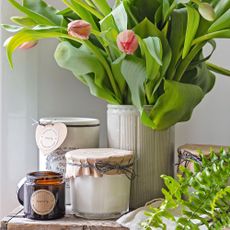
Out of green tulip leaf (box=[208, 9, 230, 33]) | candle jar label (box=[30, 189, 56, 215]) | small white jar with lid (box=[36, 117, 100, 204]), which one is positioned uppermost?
green tulip leaf (box=[208, 9, 230, 33])

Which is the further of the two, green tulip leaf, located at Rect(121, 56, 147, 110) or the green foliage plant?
green tulip leaf, located at Rect(121, 56, 147, 110)

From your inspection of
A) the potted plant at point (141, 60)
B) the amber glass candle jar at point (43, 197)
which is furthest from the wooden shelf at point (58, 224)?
the potted plant at point (141, 60)

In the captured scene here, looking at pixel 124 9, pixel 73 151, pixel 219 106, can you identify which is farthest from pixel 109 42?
pixel 219 106

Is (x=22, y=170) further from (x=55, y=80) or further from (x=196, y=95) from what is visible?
(x=196, y=95)

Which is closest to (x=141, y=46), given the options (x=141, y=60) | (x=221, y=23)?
(x=141, y=60)

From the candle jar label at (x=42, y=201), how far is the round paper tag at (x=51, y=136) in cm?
10

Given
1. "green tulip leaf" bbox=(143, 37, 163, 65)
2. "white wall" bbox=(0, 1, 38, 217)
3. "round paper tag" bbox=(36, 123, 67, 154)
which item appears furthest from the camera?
"white wall" bbox=(0, 1, 38, 217)

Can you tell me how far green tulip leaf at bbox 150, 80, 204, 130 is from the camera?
74 cm

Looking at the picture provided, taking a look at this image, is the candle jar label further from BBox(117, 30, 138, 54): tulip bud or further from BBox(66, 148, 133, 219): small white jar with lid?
BBox(117, 30, 138, 54): tulip bud

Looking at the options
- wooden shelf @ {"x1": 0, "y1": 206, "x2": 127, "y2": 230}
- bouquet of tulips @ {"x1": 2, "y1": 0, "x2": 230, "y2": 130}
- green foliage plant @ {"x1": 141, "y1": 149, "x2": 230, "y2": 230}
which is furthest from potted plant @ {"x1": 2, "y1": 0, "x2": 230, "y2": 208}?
green foliage plant @ {"x1": 141, "y1": 149, "x2": 230, "y2": 230}

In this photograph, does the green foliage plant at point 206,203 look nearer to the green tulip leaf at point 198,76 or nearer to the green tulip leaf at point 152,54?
the green tulip leaf at point 152,54

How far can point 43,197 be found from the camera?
28.0 inches

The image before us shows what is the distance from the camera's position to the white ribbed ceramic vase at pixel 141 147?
2.61ft

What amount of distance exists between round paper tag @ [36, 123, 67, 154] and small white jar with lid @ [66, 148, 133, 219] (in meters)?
0.05
